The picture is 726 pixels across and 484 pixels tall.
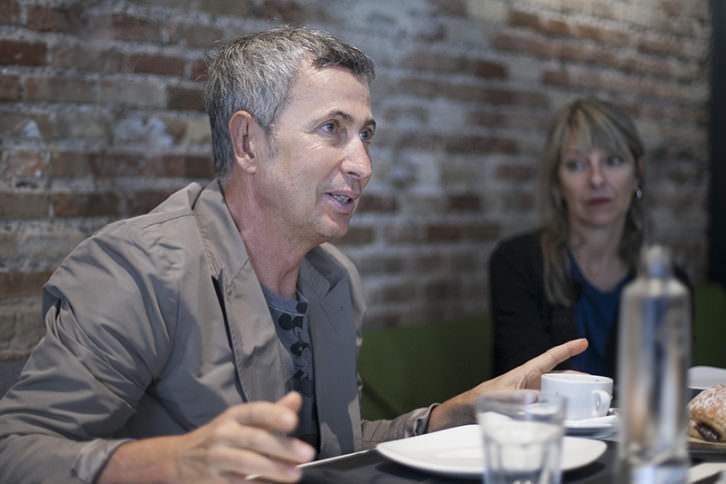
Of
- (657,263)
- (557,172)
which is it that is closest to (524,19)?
(557,172)

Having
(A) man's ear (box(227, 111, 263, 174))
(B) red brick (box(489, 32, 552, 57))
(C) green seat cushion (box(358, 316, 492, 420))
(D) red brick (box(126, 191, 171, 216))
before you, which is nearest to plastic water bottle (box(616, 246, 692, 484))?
(A) man's ear (box(227, 111, 263, 174))

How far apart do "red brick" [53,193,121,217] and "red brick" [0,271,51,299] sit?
134 mm

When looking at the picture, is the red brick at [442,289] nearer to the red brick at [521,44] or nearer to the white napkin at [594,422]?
the red brick at [521,44]

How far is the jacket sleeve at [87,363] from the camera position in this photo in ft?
3.13

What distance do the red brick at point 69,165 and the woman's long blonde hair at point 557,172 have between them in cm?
122

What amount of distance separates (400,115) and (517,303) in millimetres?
629

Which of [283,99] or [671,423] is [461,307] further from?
[671,423]

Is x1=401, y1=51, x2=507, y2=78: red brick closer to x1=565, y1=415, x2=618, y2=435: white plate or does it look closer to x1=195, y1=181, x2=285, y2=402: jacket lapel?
x1=195, y1=181, x2=285, y2=402: jacket lapel

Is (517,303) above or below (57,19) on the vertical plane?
below

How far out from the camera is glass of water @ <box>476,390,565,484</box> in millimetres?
721

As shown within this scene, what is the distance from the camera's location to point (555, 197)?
7.48ft

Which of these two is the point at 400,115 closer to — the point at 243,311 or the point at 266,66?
the point at 266,66

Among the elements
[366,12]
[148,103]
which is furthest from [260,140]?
[366,12]

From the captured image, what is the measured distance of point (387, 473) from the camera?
87 cm
